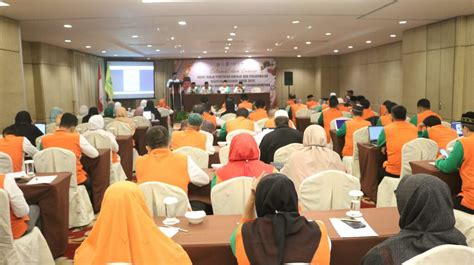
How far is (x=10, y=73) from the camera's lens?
8047mm

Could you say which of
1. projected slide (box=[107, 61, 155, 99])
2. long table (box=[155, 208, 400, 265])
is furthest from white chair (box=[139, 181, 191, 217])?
projected slide (box=[107, 61, 155, 99])

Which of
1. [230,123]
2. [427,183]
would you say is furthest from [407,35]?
[427,183]

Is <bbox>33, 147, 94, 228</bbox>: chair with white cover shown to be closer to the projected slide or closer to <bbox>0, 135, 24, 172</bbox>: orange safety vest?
<bbox>0, 135, 24, 172</bbox>: orange safety vest

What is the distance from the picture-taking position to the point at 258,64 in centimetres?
2166

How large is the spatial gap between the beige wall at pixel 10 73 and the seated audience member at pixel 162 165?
222 inches

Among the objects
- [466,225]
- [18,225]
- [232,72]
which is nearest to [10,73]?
[18,225]

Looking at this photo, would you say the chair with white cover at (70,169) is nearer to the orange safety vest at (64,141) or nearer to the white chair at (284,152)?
the orange safety vest at (64,141)

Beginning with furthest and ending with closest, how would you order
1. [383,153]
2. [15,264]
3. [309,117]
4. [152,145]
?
[309,117], [383,153], [152,145], [15,264]

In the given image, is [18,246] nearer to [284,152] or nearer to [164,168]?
[164,168]

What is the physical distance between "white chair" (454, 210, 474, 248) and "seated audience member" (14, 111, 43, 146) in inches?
216

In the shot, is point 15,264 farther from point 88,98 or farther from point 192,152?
point 88,98

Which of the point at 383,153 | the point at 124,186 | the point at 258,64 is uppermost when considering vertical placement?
the point at 258,64

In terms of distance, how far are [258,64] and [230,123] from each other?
48.9 ft

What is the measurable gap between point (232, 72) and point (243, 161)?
18447mm
